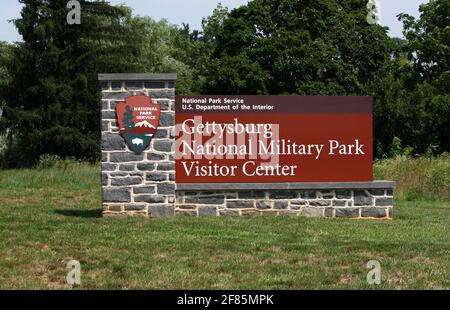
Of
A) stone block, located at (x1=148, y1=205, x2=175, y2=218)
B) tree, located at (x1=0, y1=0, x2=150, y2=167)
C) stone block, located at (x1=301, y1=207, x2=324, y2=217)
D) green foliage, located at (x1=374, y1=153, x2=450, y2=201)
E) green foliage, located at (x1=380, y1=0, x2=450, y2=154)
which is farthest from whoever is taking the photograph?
tree, located at (x1=0, y1=0, x2=150, y2=167)

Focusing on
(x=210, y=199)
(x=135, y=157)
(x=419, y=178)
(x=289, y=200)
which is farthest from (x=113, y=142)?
(x=419, y=178)

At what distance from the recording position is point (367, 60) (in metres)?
48.0

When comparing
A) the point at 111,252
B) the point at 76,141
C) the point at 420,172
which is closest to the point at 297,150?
the point at 111,252

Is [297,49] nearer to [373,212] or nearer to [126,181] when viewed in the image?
[373,212]

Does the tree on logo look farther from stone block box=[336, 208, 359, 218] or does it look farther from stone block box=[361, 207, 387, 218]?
stone block box=[361, 207, 387, 218]

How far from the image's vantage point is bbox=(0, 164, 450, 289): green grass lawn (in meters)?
8.20

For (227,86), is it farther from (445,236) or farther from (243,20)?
(445,236)

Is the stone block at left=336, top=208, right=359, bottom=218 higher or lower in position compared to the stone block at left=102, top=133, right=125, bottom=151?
lower

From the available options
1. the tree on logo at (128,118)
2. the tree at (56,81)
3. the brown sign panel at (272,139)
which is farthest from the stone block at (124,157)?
the tree at (56,81)

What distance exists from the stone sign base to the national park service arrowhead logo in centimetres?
109

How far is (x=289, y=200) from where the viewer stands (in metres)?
14.0

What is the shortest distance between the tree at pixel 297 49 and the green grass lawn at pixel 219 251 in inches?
1223

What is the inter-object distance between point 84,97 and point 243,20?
37.2 ft

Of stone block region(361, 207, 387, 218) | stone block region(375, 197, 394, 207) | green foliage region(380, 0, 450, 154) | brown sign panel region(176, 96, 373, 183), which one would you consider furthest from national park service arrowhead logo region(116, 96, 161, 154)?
green foliage region(380, 0, 450, 154)
